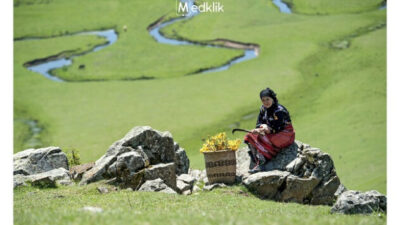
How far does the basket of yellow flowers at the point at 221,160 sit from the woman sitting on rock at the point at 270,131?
0.81 metres

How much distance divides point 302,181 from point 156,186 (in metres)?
5.04

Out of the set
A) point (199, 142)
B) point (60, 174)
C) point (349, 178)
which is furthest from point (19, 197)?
point (199, 142)

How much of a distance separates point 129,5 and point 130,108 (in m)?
16.9

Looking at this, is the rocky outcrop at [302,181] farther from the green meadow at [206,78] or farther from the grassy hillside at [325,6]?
the grassy hillside at [325,6]

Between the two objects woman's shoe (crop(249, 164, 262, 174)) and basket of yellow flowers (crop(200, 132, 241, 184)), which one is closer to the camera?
basket of yellow flowers (crop(200, 132, 241, 184))

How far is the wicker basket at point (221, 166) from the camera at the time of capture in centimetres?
1917

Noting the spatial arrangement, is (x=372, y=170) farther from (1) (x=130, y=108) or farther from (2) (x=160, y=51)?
(2) (x=160, y=51)

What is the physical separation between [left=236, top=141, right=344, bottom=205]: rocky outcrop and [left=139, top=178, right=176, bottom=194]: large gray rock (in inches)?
120

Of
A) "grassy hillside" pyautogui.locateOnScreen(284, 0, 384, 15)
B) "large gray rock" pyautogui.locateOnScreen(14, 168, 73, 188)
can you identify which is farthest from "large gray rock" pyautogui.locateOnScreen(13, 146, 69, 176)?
"grassy hillside" pyautogui.locateOnScreen(284, 0, 384, 15)

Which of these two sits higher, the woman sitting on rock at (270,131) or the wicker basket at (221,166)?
the woman sitting on rock at (270,131)

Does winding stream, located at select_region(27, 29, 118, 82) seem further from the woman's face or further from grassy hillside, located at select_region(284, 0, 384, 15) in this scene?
the woman's face

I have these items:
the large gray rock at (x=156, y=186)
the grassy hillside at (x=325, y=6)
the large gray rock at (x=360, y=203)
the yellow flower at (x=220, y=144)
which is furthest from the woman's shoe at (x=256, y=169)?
the grassy hillside at (x=325, y=6)

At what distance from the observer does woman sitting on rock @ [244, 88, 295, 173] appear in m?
18.8

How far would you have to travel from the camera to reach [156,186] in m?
17.6
